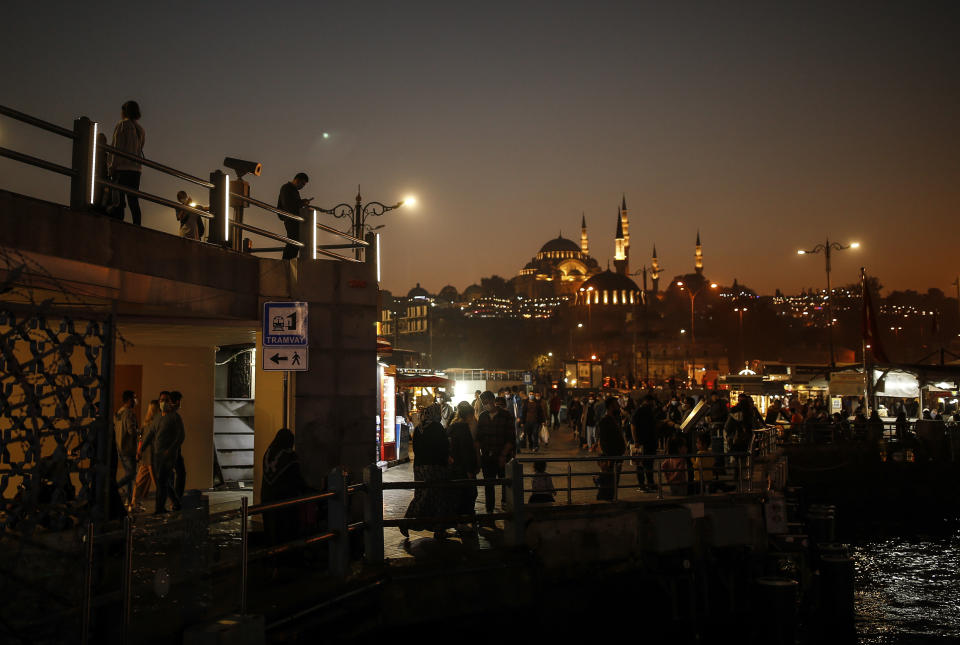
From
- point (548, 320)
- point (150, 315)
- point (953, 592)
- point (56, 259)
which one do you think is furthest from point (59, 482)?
point (548, 320)

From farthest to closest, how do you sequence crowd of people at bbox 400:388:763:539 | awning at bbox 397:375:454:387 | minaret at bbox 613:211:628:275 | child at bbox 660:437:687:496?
minaret at bbox 613:211:628:275 → awning at bbox 397:375:454:387 → child at bbox 660:437:687:496 → crowd of people at bbox 400:388:763:539

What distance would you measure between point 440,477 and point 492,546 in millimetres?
1180

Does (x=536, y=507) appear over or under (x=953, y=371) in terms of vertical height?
under

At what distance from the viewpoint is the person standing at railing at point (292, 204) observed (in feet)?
39.2

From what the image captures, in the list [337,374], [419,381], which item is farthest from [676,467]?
[419,381]

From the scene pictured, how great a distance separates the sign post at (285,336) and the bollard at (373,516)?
1.39 meters

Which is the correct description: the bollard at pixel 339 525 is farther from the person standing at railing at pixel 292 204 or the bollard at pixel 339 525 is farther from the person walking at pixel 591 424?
the person walking at pixel 591 424

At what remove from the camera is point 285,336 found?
9266 mm

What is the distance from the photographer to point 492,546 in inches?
398

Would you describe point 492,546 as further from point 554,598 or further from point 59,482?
point 59,482

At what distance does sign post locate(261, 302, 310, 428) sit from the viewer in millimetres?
9117

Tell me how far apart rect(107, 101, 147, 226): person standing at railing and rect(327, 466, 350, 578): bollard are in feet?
11.9

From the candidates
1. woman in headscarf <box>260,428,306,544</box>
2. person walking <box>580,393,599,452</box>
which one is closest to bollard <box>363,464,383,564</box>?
woman in headscarf <box>260,428,306,544</box>

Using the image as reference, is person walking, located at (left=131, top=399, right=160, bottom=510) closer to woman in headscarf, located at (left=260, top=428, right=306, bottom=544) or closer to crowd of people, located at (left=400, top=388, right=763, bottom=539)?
woman in headscarf, located at (left=260, top=428, right=306, bottom=544)
